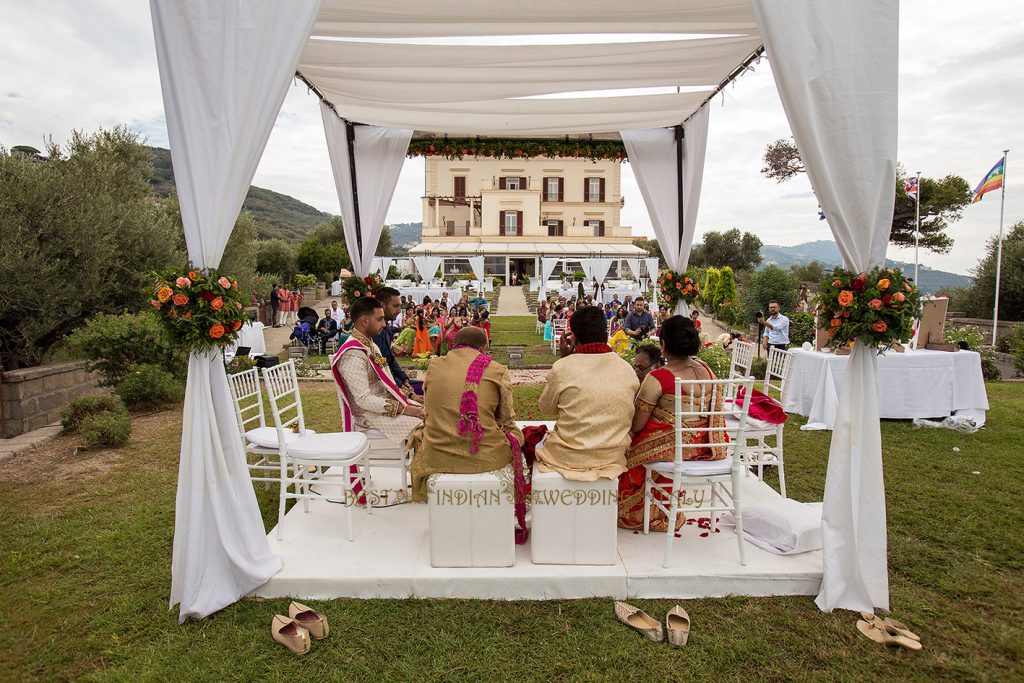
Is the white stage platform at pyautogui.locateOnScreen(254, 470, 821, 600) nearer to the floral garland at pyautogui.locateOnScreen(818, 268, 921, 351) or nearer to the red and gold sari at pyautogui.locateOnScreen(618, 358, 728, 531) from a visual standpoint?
the red and gold sari at pyautogui.locateOnScreen(618, 358, 728, 531)

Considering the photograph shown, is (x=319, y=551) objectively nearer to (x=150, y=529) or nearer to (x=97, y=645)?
(x=97, y=645)

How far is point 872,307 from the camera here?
2.97m

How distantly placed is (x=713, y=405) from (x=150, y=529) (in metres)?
3.98

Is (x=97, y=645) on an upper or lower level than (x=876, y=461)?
lower

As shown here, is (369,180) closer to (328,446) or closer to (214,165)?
(214,165)

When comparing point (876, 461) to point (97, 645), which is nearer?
point (97, 645)

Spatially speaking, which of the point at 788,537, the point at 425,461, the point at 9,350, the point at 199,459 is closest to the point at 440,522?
the point at 425,461

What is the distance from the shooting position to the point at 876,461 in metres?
3.02

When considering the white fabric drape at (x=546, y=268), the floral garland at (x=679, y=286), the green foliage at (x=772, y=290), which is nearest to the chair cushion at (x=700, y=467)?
the floral garland at (x=679, y=286)

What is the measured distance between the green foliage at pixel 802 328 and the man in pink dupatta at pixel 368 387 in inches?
383

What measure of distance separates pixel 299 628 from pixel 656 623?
1762mm

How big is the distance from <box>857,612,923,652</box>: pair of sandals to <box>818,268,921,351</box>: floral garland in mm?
1410

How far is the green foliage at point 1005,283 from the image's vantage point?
15977 millimetres

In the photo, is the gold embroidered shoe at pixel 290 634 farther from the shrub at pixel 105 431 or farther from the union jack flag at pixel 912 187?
the union jack flag at pixel 912 187
